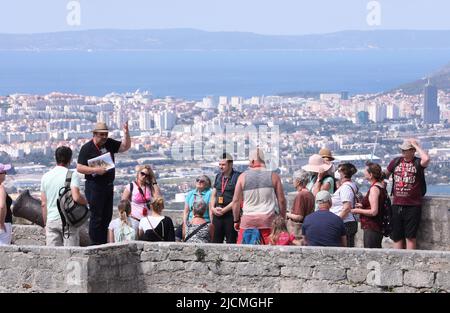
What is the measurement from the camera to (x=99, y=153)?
14367 millimetres

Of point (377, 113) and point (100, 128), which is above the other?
point (100, 128)

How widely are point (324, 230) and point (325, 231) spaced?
1cm

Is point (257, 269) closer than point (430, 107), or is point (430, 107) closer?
point (257, 269)

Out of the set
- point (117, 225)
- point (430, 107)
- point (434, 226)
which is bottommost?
point (430, 107)

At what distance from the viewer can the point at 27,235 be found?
608 inches

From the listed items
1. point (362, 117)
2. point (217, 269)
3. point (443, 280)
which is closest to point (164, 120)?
point (362, 117)

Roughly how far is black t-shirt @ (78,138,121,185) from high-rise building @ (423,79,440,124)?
115m

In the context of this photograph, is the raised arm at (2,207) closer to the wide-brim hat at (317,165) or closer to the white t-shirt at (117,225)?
the white t-shirt at (117,225)

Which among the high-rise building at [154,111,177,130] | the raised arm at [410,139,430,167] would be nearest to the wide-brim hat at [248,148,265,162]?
the raised arm at [410,139,430,167]

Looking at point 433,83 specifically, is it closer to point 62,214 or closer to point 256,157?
point 256,157

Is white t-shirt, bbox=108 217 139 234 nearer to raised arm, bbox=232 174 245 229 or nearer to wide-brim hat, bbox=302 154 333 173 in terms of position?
raised arm, bbox=232 174 245 229

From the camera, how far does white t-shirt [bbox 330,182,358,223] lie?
14570 mm

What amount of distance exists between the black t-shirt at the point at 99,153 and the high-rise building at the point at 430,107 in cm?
11458

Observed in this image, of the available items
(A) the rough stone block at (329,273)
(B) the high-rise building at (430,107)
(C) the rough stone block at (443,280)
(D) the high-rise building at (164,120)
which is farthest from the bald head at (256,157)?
(B) the high-rise building at (430,107)
